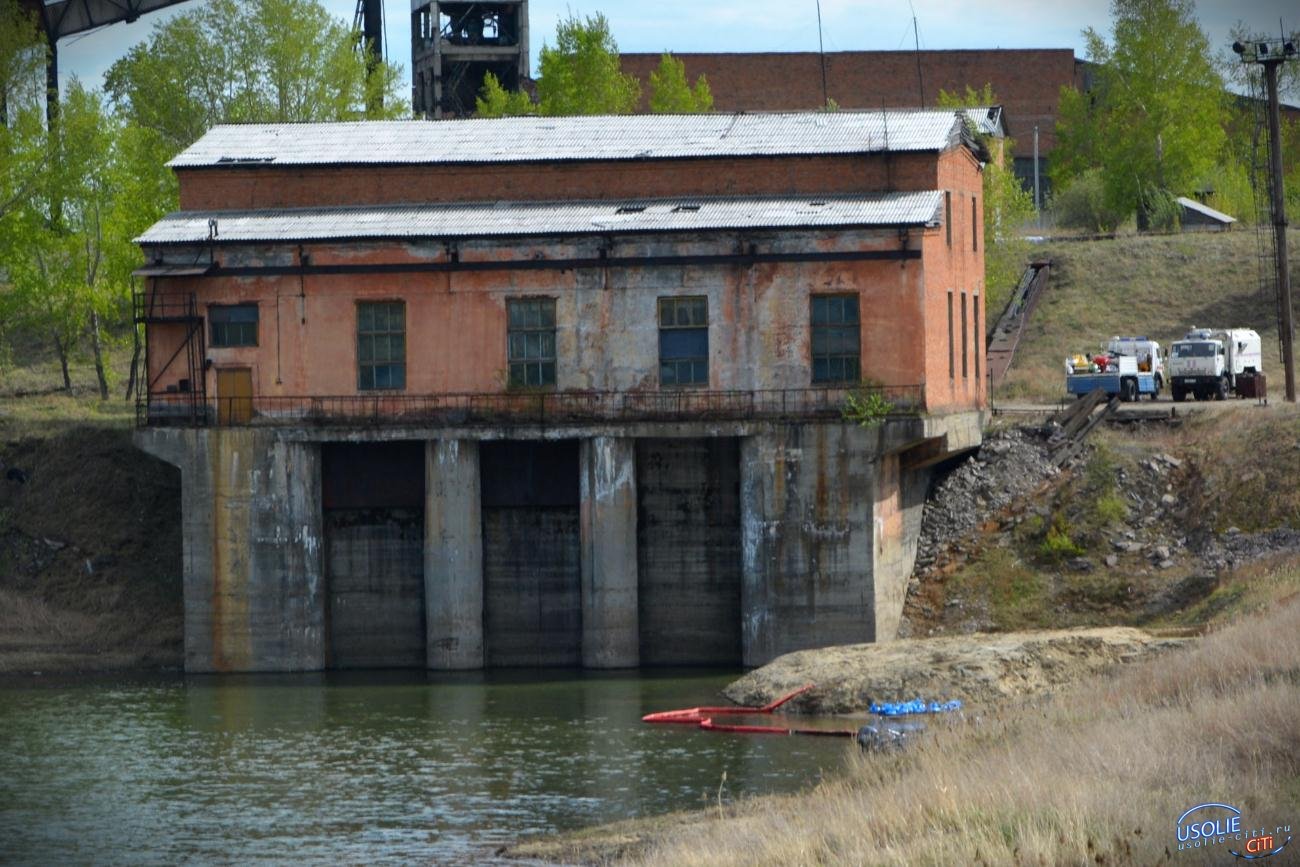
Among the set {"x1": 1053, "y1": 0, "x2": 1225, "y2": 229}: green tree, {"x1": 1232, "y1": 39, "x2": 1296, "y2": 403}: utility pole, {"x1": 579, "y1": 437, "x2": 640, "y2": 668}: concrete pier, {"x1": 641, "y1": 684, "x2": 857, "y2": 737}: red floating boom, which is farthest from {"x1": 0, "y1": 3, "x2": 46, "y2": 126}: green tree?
{"x1": 1053, "y1": 0, "x2": 1225, "y2": 229}: green tree

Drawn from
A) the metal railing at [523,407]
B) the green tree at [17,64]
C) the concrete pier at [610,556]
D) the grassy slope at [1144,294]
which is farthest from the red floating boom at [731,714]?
the green tree at [17,64]

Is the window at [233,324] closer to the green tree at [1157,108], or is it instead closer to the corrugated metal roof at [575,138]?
the corrugated metal roof at [575,138]

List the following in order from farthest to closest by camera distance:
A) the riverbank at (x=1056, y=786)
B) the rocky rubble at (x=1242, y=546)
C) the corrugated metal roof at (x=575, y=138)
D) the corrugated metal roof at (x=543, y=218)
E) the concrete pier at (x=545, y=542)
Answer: the corrugated metal roof at (x=575, y=138)
the rocky rubble at (x=1242, y=546)
the corrugated metal roof at (x=543, y=218)
the concrete pier at (x=545, y=542)
the riverbank at (x=1056, y=786)

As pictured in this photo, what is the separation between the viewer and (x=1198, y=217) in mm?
93062

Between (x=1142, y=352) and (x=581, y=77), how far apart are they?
2473 cm

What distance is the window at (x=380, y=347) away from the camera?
49625 millimetres

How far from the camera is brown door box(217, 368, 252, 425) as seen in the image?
49.7 meters

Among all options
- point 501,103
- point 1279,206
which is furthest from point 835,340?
point 501,103

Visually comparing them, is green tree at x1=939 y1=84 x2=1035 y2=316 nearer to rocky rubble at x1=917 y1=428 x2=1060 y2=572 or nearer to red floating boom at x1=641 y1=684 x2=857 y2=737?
rocky rubble at x1=917 y1=428 x2=1060 y2=572

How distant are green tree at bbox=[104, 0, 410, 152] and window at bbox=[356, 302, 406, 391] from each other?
24.6 meters

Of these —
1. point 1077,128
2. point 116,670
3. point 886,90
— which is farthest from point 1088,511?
point 886,90

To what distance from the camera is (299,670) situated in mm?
→ 48812

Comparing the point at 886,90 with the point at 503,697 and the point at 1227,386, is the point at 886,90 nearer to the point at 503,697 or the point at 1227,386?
the point at 1227,386

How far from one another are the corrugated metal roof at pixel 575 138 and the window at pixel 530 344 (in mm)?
3974
